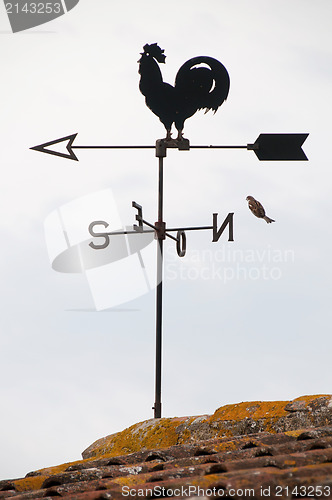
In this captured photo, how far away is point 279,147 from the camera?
5344 mm

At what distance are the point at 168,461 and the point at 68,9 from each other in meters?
4.56

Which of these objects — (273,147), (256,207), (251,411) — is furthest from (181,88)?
(251,411)

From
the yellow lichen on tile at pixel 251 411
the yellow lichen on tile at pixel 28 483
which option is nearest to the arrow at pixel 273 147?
the yellow lichen on tile at pixel 251 411

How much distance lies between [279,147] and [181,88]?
827mm

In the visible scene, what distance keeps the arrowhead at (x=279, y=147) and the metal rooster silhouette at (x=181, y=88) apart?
1.45ft

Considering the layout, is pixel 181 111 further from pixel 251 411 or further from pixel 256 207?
pixel 251 411

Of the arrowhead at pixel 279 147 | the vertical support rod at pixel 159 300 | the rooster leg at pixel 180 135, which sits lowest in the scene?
the vertical support rod at pixel 159 300

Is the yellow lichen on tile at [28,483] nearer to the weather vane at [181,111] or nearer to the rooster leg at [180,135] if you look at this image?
the weather vane at [181,111]

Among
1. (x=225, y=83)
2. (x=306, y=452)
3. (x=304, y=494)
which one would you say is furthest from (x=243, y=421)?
(x=225, y=83)

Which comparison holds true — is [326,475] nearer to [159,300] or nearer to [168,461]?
[168,461]

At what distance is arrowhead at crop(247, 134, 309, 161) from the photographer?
531 centimetres

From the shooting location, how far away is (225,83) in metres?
5.48

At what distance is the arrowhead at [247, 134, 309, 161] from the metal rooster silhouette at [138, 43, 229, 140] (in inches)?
17.4

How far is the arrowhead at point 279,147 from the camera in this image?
5309 mm
